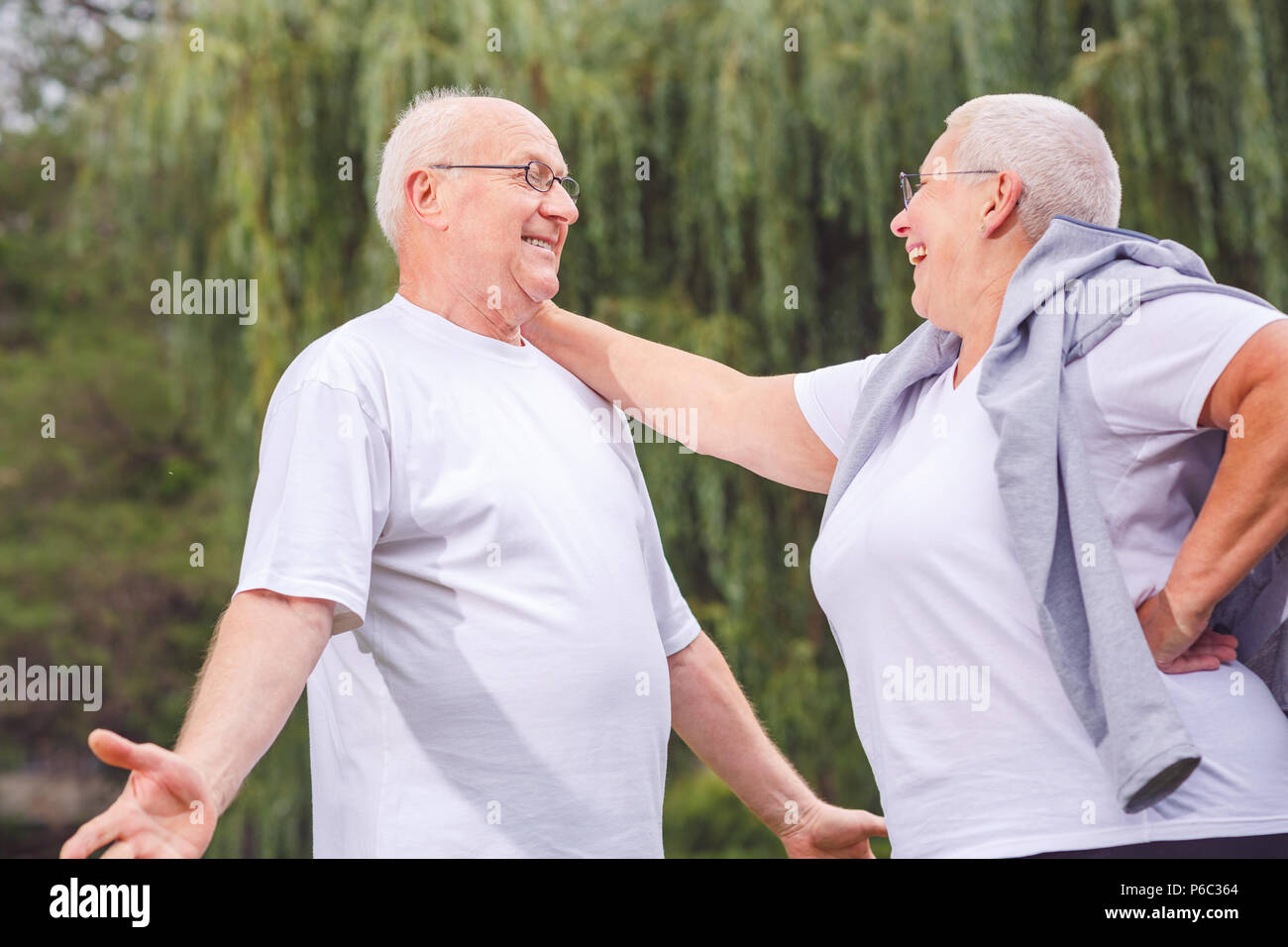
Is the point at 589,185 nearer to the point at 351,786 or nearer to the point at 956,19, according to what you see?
the point at 956,19

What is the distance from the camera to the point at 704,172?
638 centimetres

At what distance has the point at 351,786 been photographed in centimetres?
229

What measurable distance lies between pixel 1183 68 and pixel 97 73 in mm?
8888

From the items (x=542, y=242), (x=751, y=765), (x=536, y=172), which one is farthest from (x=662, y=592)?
(x=536, y=172)

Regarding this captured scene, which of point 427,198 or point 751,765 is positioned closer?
point 427,198

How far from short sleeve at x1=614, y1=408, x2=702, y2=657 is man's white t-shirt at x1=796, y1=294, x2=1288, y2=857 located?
56cm

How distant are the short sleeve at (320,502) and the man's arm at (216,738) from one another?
36mm

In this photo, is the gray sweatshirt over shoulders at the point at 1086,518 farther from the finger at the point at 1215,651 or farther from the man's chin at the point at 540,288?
the man's chin at the point at 540,288

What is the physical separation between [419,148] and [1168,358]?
137 centimetres

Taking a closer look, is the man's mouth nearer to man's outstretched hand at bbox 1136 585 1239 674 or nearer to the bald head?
the bald head

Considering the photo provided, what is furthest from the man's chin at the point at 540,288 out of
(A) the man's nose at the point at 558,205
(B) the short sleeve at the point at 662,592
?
(B) the short sleeve at the point at 662,592

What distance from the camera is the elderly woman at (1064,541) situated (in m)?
1.92

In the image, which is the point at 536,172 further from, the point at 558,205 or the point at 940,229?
the point at 940,229
